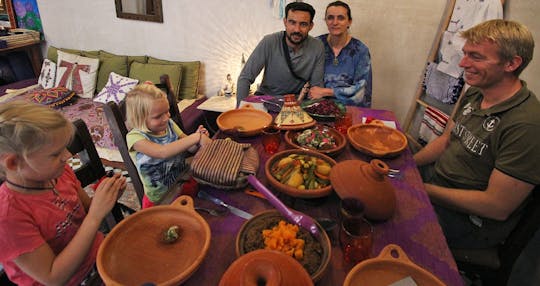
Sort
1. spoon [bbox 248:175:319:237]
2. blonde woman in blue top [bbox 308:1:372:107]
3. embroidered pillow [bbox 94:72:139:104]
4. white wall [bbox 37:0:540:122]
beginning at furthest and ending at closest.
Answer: embroidered pillow [bbox 94:72:139:104], white wall [bbox 37:0:540:122], blonde woman in blue top [bbox 308:1:372:107], spoon [bbox 248:175:319:237]

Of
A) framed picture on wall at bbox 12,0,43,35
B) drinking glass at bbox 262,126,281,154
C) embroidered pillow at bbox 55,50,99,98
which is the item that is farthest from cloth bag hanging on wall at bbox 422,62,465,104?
framed picture on wall at bbox 12,0,43,35

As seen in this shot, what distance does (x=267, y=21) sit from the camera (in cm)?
306

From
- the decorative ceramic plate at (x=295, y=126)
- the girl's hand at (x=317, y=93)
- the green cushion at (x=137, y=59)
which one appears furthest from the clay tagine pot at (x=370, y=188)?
the green cushion at (x=137, y=59)

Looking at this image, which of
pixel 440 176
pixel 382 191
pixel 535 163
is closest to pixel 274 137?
pixel 382 191

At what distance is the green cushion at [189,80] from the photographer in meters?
3.34

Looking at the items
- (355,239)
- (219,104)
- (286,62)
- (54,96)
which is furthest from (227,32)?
(355,239)

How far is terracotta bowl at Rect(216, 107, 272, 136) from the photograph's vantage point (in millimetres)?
1478

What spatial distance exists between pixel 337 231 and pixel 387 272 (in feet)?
0.62

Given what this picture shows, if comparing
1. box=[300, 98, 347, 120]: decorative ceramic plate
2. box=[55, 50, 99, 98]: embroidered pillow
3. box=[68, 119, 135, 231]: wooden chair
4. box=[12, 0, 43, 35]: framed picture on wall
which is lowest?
box=[55, 50, 99, 98]: embroidered pillow

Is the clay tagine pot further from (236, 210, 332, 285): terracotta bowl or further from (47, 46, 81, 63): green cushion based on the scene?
(47, 46, 81, 63): green cushion

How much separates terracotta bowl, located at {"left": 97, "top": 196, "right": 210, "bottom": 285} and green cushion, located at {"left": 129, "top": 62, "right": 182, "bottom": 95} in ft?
8.29

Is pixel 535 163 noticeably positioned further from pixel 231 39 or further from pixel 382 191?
pixel 231 39

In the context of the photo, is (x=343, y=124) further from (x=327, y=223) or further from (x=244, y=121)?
(x=327, y=223)

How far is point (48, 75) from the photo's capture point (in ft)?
11.3
